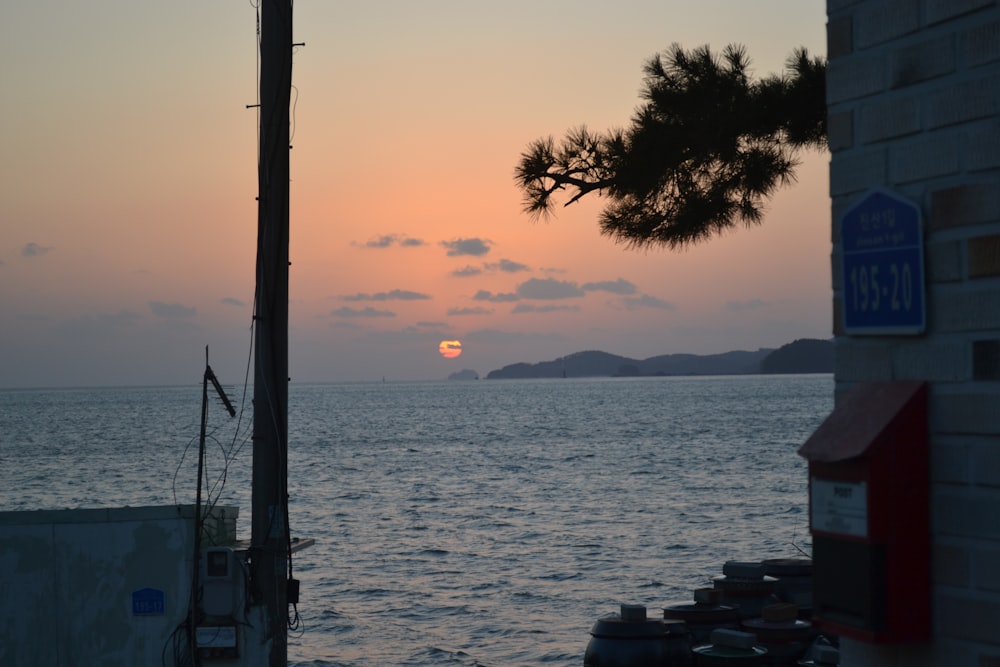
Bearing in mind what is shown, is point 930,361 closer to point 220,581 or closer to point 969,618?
point 969,618

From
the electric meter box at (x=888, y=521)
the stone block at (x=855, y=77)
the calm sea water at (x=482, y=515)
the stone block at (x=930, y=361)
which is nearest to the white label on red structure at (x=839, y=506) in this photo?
the electric meter box at (x=888, y=521)

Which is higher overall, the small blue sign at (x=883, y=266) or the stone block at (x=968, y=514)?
the small blue sign at (x=883, y=266)

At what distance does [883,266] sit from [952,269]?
212 mm

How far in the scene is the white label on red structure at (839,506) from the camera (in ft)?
9.33

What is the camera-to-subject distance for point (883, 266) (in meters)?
2.96

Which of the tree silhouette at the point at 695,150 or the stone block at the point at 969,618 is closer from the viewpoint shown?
the stone block at the point at 969,618

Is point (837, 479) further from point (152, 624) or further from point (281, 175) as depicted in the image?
point (152, 624)

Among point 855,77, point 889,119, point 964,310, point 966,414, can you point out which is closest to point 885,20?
point 855,77

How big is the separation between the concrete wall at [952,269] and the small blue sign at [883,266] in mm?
29

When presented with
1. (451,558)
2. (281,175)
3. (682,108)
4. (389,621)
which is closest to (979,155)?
(281,175)

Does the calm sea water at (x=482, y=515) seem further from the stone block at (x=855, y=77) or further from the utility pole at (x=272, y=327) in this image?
the stone block at (x=855, y=77)

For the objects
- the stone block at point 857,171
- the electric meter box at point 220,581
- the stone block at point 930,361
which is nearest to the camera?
the stone block at point 930,361

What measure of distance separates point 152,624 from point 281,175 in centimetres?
330

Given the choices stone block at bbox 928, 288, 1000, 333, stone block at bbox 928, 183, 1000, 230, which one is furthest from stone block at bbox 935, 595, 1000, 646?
stone block at bbox 928, 183, 1000, 230
